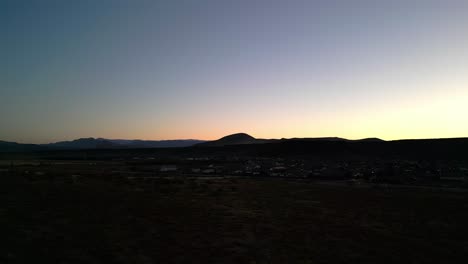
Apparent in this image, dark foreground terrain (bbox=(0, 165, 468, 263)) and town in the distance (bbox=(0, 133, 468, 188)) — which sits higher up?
town in the distance (bbox=(0, 133, 468, 188))

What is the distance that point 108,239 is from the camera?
11.5 metres

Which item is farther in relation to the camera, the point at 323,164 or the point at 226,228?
the point at 323,164

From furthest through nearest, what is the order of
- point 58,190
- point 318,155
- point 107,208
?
point 318,155, point 58,190, point 107,208

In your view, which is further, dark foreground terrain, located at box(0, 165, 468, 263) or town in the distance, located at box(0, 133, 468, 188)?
town in the distance, located at box(0, 133, 468, 188)

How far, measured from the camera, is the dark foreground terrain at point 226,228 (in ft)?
33.6

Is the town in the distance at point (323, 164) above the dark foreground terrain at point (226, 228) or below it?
above

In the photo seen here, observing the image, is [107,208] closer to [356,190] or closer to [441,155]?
[356,190]

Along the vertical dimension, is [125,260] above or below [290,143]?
below

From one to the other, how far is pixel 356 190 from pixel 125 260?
827 inches

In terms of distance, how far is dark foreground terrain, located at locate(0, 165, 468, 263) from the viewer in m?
10.2

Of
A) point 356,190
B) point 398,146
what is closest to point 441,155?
point 398,146

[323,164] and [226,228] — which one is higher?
[323,164]

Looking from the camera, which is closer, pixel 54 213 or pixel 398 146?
pixel 54 213

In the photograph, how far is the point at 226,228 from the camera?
13633 mm
